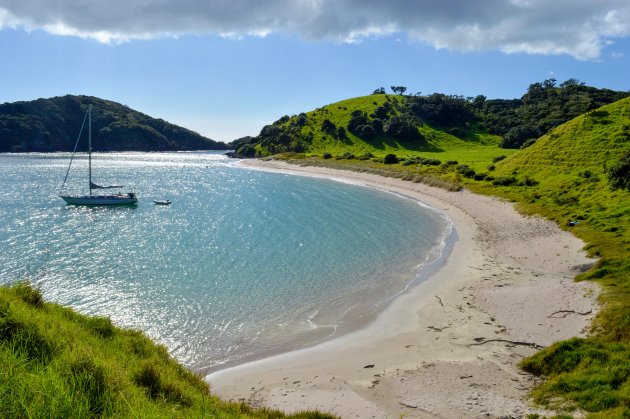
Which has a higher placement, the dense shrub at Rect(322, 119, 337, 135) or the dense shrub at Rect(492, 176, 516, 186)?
the dense shrub at Rect(322, 119, 337, 135)

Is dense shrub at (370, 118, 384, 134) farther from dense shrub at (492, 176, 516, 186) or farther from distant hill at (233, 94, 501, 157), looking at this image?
dense shrub at (492, 176, 516, 186)

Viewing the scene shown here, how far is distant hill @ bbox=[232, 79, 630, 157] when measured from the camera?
150250 millimetres

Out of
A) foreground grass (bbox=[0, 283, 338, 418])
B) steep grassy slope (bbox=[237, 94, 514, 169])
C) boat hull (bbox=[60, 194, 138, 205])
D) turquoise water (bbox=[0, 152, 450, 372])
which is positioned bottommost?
turquoise water (bbox=[0, 152, 450, 372])

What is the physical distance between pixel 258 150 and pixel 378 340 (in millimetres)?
167543

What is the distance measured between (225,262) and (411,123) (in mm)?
141072

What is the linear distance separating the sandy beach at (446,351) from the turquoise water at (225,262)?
6.86 feet

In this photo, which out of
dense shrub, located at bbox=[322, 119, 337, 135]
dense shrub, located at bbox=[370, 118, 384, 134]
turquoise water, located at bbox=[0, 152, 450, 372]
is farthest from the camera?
dense shrub, located at bbox=[322, 119, 337, 135]

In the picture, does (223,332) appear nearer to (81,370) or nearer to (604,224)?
(81,370)

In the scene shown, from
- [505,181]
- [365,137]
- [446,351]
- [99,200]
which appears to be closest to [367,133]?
[365,137]

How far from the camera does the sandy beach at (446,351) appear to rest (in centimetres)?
1582

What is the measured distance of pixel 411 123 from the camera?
541 ft

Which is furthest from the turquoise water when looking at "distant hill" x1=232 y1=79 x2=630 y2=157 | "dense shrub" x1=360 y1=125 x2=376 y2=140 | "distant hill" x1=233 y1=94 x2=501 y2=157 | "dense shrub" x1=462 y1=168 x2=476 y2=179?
"dense shrub" x1=360 y1=125 x2=376 y2=140

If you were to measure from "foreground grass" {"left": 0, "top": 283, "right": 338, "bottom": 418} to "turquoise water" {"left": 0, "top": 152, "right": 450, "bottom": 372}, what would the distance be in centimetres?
532

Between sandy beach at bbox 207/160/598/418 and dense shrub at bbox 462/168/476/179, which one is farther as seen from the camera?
dense shrub at bbox 462/168/476/179
